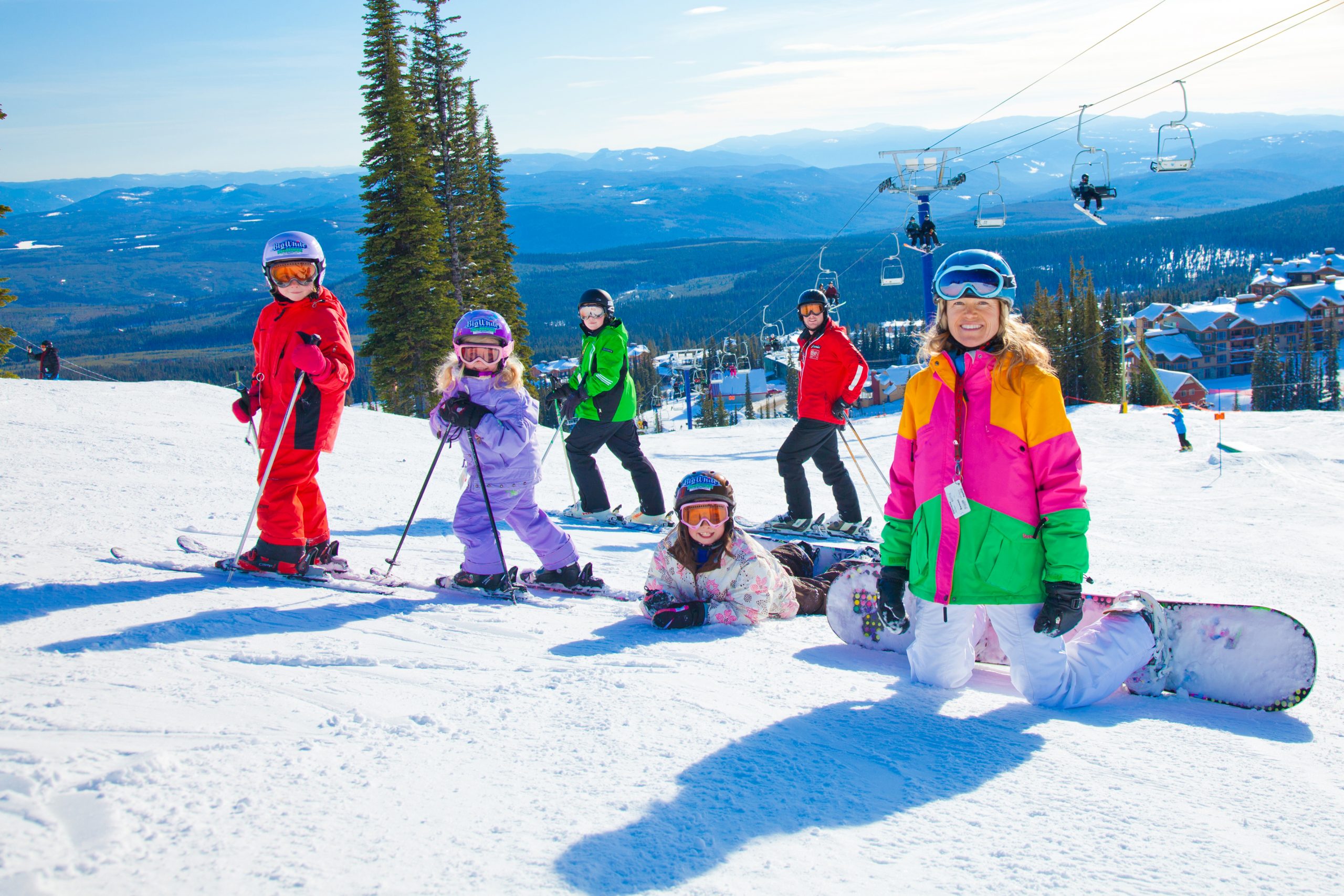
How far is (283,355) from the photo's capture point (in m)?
4.15

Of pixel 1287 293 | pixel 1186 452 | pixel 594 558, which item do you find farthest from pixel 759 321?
pixel 594 558

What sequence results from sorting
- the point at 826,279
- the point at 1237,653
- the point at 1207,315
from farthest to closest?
1. the point at 1207,315
2. the point at 826,279
3. the point at 1237,653

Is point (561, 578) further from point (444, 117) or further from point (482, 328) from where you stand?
point (444, 117)

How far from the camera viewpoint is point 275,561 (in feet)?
14.1

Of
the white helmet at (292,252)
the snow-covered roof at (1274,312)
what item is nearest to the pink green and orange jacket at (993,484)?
the white helmet at (292,252)

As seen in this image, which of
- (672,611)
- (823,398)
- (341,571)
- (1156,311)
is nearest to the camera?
(672,611)

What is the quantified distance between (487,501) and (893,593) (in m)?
2.07

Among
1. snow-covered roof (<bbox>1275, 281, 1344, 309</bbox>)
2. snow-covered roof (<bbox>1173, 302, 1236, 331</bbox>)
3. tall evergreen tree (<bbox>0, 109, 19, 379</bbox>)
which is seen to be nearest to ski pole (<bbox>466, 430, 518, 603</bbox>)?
tall evergreen tree (<bbox>0, 109, 19, 379</bbox>)

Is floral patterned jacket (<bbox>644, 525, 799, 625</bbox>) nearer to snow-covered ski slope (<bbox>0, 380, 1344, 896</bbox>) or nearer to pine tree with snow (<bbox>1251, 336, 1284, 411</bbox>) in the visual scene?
snow-covered ski slope (<bbox>0, 380, 1344, 896</bbox>)

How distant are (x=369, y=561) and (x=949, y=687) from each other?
3.45 meters

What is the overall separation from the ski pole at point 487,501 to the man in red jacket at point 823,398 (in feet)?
8.67

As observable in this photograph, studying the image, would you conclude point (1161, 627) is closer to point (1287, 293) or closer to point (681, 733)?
point (681, 733)

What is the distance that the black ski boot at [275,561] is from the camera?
4.29 metres

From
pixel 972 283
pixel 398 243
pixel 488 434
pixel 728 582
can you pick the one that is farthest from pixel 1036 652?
pixel 398 243
